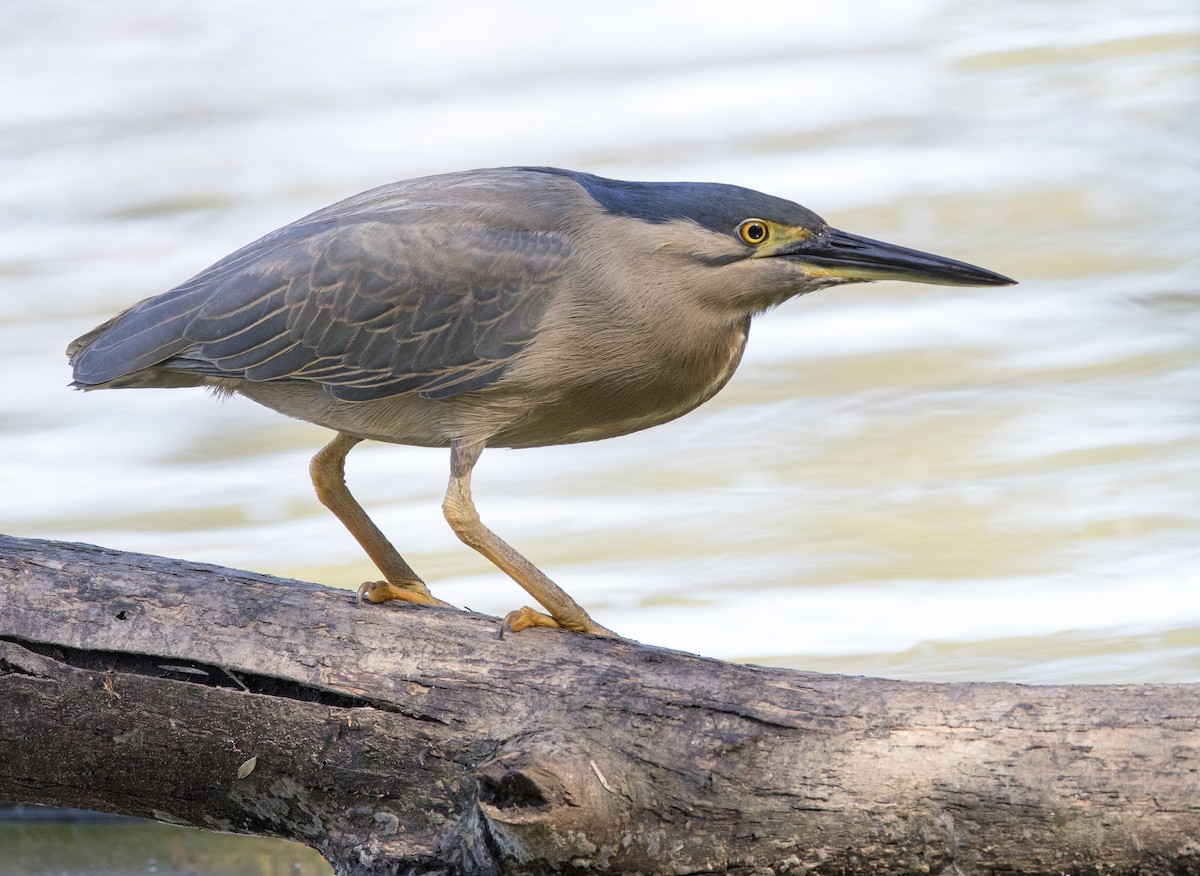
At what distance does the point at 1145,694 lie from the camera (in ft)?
9.78

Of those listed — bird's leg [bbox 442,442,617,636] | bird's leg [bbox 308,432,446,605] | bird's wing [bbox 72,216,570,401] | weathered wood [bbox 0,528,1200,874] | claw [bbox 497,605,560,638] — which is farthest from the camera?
bird's leg [bbox 308,432,446,605]

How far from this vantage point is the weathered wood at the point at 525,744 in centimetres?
292

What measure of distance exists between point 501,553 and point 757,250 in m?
0.89

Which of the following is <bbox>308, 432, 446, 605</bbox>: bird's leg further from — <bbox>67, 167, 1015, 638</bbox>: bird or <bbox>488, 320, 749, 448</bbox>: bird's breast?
<bbox>488, 320, 749, 448</bbox>: bird's breast

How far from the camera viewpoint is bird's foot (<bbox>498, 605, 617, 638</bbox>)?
336 cm

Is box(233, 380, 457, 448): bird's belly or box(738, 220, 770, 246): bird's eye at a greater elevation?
box(738, 220, 770, 246): bird's eye

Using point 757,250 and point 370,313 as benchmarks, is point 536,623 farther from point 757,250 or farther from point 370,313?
point 757,250

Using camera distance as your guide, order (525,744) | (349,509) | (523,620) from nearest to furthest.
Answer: (525,744)
(523,620)
(349,509)

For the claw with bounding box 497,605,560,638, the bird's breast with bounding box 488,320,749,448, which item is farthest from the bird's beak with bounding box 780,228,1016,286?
the claw with bounding box 497,605,560,638

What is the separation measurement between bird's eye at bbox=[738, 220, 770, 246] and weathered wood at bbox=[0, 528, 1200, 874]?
95 cm

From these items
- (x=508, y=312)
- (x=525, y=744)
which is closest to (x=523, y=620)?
(x=525, y=744)

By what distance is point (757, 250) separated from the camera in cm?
360

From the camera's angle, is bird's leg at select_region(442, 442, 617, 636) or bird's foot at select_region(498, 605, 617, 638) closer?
bird's foot at select_region(498, 605, 617, 638)

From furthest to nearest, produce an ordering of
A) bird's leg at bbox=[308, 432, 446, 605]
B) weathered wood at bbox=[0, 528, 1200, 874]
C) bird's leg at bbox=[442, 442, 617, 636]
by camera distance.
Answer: bird's leg at bbox=[308, 432, 446, 605] < bird's leg at bbox=[442, 442, 617, 636] < weathered wood at bbox=[0, 528, 1200, 874]
